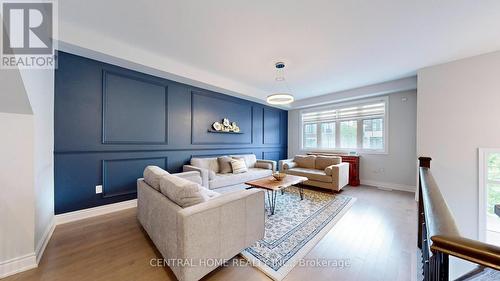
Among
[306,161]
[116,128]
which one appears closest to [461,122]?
[306,161]

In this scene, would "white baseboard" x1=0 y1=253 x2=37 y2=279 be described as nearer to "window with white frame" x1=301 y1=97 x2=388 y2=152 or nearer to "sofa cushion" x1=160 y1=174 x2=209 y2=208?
"sofa cushion" x1=160 y1=174 x2=209 y2=208

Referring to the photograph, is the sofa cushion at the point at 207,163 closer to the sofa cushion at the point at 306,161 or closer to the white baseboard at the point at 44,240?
the white baseboard at the point at 44,240

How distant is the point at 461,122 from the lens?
3.12 m

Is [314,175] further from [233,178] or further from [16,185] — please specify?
[16,185]

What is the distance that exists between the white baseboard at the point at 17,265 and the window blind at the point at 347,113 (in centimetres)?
629

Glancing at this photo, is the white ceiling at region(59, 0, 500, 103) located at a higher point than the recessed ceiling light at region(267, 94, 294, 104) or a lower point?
higher

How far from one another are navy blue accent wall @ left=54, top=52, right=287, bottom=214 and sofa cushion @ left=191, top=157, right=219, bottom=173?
253 millimetres

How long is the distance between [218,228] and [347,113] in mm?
5115

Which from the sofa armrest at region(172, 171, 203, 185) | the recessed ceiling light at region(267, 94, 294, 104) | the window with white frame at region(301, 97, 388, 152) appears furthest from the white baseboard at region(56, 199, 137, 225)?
the window with white frame at region(301, 97, 388, 152)

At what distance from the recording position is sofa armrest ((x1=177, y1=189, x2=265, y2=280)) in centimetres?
134


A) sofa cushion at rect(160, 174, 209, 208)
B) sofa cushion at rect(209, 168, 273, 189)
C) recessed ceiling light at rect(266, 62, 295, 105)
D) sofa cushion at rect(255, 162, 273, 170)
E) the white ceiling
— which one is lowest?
sofa cushion at rect(209, 168, 273, 189)

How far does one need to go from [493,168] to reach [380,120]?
2.14 meters

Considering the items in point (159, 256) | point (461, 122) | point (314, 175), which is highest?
point (461, 122)

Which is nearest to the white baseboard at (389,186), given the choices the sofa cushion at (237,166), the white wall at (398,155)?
the white wall at (398,155)
